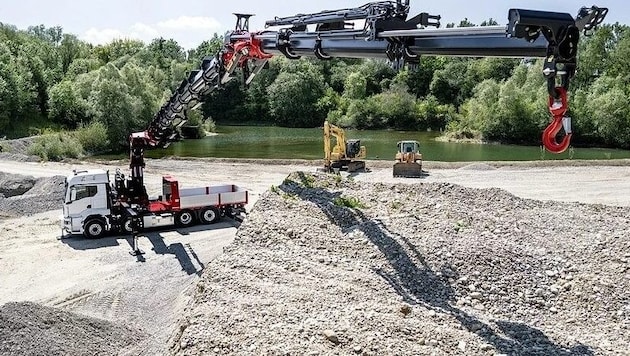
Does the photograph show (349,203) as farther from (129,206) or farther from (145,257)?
(129,206)

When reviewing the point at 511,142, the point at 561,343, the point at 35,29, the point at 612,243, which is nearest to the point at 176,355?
the point at 561,343

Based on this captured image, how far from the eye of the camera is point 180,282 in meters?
15.5

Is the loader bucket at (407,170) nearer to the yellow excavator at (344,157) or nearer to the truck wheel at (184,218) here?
the yellow excavator at (344,157)

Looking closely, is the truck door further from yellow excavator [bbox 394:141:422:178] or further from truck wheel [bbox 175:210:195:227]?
yellow excavator [bbox 394:141:422:178]

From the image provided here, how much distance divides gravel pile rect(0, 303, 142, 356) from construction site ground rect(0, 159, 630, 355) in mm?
415

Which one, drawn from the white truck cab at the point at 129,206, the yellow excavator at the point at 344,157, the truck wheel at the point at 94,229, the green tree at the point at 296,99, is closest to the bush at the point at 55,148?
the yellow excavator at the point at 344,157

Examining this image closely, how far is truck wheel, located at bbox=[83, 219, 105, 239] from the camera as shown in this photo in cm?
1975

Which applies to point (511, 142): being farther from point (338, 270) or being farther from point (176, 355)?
point (176, 355)

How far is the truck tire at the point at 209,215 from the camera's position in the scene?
21.3m

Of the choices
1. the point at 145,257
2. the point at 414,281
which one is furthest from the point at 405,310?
the point at 145,257

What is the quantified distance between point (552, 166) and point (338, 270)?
25.6 m

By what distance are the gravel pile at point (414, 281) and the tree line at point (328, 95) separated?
12565mm

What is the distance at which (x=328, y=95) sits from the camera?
88312mm

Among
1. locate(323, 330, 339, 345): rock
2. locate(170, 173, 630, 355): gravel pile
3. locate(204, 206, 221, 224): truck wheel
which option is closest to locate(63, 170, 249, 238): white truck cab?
locate(204, 206, 221, 224): truck wheel
